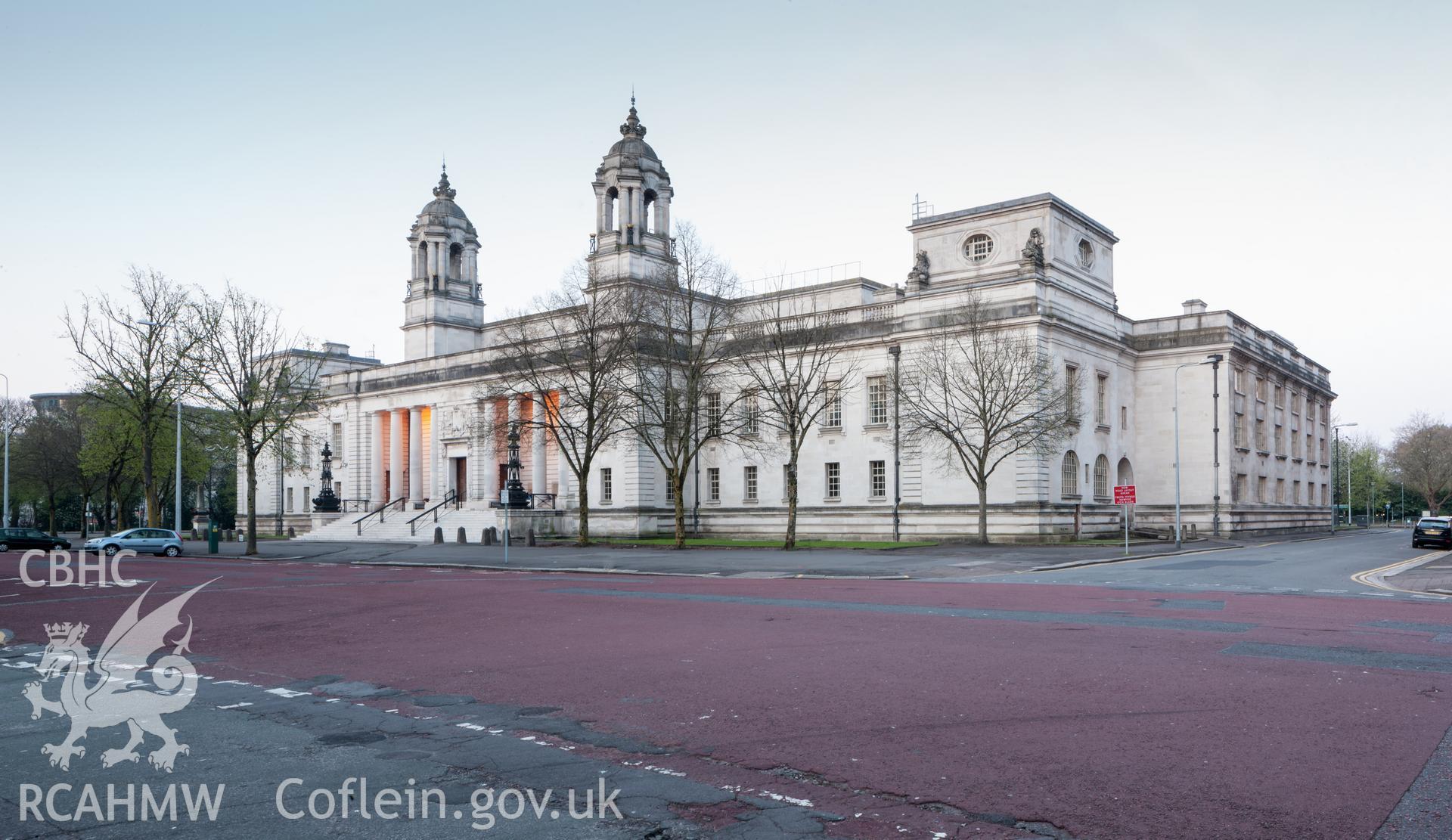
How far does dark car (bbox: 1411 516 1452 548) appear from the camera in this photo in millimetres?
45750

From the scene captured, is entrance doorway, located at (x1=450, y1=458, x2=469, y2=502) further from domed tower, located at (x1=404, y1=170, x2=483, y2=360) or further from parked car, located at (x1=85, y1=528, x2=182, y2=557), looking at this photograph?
parked car, located at (x1=85, y1=528, x2=182, y2=557)

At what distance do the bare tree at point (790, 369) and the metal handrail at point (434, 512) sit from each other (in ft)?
64.8

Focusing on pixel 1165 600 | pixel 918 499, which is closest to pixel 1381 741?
pixel 1165 600

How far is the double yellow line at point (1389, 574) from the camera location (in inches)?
911

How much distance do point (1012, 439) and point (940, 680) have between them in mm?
40064

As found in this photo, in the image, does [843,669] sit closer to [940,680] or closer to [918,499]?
[940,680]

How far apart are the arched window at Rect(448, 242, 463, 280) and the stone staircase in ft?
63.9

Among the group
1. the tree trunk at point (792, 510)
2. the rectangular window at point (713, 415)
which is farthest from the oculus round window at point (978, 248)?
the tree trunk at point (792, 510)

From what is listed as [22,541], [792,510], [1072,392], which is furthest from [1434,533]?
[22,541]

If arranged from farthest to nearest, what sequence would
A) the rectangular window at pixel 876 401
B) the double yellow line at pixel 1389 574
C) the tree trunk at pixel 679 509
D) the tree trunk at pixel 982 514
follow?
the rectangular window at pixel 876 401
the tree trunk at pixel 982 514
the tree trunk at pixel 679 509
the double yellow line at pixel 1389 574

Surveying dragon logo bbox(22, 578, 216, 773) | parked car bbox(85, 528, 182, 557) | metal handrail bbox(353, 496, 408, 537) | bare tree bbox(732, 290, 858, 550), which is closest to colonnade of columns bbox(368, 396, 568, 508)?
metal handrail bbox(353, 496, 408, 537)

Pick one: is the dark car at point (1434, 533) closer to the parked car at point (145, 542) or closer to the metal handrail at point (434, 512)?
the metal handrail at point (434, 512)

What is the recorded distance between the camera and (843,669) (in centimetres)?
1149

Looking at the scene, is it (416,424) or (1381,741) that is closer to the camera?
(1381,741)
